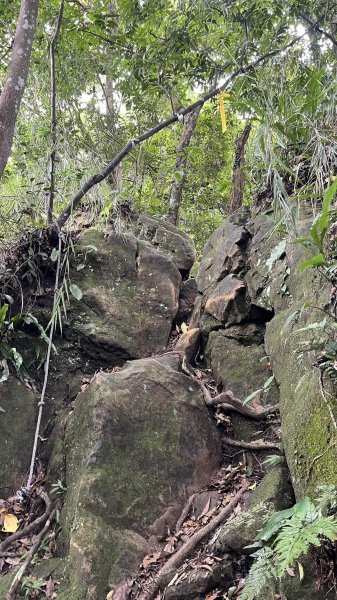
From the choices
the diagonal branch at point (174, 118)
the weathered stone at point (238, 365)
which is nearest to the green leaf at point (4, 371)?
the diagonal branch at point (174, 118)

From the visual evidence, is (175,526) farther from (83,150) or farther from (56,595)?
(83,150)

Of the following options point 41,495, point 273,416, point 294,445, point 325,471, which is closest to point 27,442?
point 41,495

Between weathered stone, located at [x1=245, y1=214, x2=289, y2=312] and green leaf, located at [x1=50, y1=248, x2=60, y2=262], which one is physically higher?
weathered stone, located at [x1=245, y1=214, x2=289, y2=312]

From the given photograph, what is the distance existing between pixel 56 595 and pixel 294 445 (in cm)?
202

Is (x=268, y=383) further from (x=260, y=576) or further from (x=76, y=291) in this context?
(x=76, y=291)

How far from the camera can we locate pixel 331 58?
5.34 m

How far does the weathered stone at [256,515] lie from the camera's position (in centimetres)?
276

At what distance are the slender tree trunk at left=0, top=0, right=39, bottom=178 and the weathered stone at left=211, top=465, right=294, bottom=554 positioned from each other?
3.04 metres

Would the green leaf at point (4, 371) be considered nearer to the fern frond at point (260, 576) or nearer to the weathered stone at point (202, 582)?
the weathered stone at point (202, 582)

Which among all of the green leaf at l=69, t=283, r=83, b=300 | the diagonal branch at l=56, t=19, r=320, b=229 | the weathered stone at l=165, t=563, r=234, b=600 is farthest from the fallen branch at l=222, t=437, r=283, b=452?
the diagonal branch at l=56, t=19, r=320, b=229

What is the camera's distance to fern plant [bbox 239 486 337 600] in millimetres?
1909

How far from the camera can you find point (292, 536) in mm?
2014

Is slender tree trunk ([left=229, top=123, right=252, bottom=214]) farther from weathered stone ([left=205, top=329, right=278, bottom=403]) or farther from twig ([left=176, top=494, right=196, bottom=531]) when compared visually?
twig ([left=176, top=494, right=196, bottom=531])

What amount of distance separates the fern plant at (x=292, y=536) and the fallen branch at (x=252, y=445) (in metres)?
1.19
